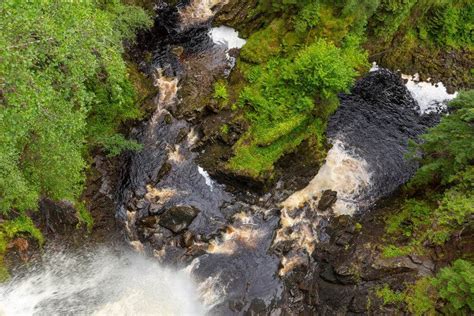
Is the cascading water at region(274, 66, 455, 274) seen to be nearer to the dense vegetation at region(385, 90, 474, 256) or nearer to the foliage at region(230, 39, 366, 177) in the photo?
the dense vegetation at region(385, 90, 474, 256)

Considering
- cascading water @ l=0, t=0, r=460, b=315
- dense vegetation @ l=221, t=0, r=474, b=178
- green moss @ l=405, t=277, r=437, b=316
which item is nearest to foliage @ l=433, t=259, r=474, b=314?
green moss @ l=405, t=277, r=437, b=316

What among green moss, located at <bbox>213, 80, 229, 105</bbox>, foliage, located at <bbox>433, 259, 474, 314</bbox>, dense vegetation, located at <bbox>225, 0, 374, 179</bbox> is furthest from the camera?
green moss, located at <bbox>213, 80, 229, 105</bbox>

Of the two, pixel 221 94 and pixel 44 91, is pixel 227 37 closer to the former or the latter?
pixel 221 94

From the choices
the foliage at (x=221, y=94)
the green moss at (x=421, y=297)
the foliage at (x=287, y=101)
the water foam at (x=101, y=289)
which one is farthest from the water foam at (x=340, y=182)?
the water foam at (x=101, y=289)

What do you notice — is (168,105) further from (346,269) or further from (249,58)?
(346,269)

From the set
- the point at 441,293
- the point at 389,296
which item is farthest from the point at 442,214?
the point at 389,296

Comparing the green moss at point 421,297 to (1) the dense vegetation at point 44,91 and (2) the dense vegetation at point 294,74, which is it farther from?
(1) the dense vegetation at point 44,91

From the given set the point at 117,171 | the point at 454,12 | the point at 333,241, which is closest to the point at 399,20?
the point at 454,12
